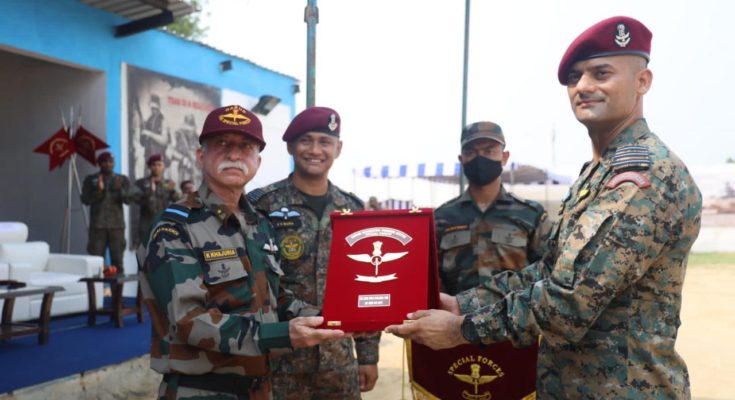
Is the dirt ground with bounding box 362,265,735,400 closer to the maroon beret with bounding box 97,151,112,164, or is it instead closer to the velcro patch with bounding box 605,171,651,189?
the velcro patch with bounding box 605,171,651,189

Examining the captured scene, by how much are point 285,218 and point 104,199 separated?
22.8ft

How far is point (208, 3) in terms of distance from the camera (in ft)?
65.2

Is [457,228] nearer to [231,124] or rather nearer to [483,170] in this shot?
[483,170]

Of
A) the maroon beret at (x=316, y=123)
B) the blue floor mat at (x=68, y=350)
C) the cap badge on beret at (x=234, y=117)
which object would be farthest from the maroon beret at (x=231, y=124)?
the blue floor mat at (x=68, y=350)

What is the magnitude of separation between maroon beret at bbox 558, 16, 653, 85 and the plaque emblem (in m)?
0.98

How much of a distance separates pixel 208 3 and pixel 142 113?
439 inches

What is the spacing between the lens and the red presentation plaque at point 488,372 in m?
3.04

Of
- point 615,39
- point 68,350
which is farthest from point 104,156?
point 615,39

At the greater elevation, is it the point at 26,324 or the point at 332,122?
the point at 332,122

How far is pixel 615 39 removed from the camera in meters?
2.00

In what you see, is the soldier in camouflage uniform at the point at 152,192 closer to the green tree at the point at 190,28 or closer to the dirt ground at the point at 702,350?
the dirt ground at the point at 702,350

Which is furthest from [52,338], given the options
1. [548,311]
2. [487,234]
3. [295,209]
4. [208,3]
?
[208,3]

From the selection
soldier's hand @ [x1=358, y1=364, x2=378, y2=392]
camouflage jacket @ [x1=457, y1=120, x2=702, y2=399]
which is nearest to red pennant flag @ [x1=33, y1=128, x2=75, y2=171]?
soldier's hand @ [x1=358, y1=364, x2=378, y2=392]

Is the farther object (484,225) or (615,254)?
(484,225)
